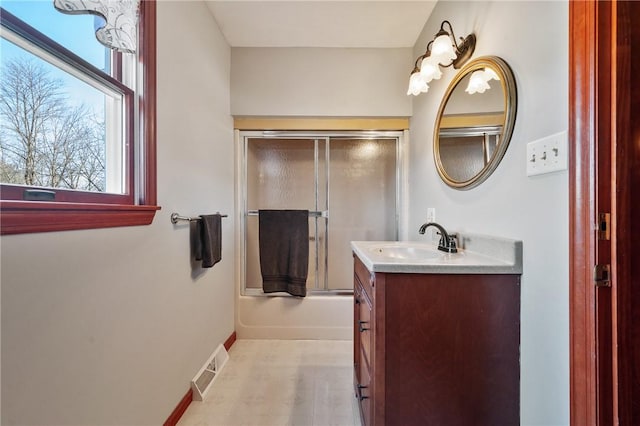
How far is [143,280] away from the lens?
112 cm

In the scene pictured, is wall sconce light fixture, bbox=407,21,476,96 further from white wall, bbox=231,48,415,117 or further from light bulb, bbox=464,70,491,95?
white wall, bbox=231,48,415,117

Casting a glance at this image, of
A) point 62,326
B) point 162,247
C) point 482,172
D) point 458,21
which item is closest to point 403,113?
point 458,21

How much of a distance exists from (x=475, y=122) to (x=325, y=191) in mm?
1406

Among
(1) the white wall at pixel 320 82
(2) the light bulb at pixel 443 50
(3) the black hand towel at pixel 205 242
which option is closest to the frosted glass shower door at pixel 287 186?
(1) the white wall at pixel 320 82

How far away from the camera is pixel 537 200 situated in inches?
35.0

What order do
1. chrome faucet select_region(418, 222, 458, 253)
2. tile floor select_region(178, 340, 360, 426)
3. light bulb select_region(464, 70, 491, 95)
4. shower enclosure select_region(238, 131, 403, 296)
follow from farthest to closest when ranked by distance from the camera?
1. shower enclosure select_region(238, 131, 403, 296)
2. tile floor select_region(178, 340, 360, 426)
3. chrome faucet select_region(418, 222, 458, 253)
4. light bulb select_region(464, 70, 491, 95)

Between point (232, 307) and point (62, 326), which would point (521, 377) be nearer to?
point (62, 326)

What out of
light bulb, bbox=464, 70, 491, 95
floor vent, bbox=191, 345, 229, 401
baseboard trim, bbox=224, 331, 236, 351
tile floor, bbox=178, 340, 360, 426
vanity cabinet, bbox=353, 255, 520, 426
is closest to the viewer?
vanity cabinet, bbox=353, 255, 520, 426

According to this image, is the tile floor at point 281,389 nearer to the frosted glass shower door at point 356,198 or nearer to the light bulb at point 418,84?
the frosted glass shower door at point 356,198

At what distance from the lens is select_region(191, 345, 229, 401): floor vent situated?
152 centimetres

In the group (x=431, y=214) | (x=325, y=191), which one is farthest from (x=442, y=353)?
(x=325, y=191)

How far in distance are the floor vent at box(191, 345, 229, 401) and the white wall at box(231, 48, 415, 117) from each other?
188cm

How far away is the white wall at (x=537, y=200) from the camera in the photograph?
0.80 m

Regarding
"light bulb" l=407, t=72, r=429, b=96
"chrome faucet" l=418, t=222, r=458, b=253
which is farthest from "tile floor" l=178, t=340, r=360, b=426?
"light bulb" l=407, t=72, r=429, b=96
